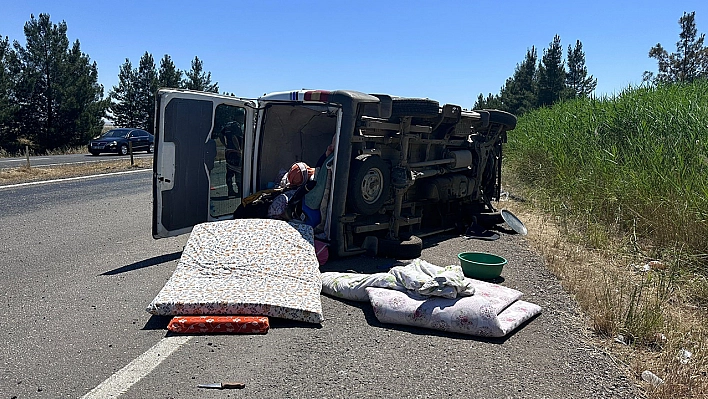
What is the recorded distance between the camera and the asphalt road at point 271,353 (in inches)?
137

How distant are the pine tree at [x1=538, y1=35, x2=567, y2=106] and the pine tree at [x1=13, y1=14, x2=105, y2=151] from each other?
36405 mm

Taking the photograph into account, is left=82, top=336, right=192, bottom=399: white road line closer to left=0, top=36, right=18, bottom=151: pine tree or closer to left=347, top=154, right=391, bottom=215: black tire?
left=347, top=154, right=391, bottom=215: black tire

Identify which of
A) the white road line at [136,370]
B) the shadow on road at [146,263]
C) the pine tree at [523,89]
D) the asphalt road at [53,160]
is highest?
the pine tree at [523,89]

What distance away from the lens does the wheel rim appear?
6812 mm

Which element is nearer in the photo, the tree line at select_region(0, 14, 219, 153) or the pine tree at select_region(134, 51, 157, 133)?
the tree line at select_region(0, 14, 219, 153)

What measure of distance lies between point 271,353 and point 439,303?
139 centimetres

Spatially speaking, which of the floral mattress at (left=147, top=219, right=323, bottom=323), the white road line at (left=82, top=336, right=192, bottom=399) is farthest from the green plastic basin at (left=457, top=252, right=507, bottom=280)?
the white road line at (left=82, top=336, right=192, bottom=399)

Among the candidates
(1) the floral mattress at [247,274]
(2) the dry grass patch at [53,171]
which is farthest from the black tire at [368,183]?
(2) the dry grass patch at [53,171]

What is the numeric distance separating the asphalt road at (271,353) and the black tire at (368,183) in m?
1.76

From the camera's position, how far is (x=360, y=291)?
5113 mm

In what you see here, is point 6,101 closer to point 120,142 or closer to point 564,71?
point 120,142

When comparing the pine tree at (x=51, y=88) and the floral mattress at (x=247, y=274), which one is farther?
the pine tree at (x=51, y=88)

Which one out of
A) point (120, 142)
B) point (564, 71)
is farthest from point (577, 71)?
point (120, 142)

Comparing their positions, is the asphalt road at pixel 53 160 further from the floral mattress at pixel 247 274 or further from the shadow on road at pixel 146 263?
the floral mattress at pixel 247 274
